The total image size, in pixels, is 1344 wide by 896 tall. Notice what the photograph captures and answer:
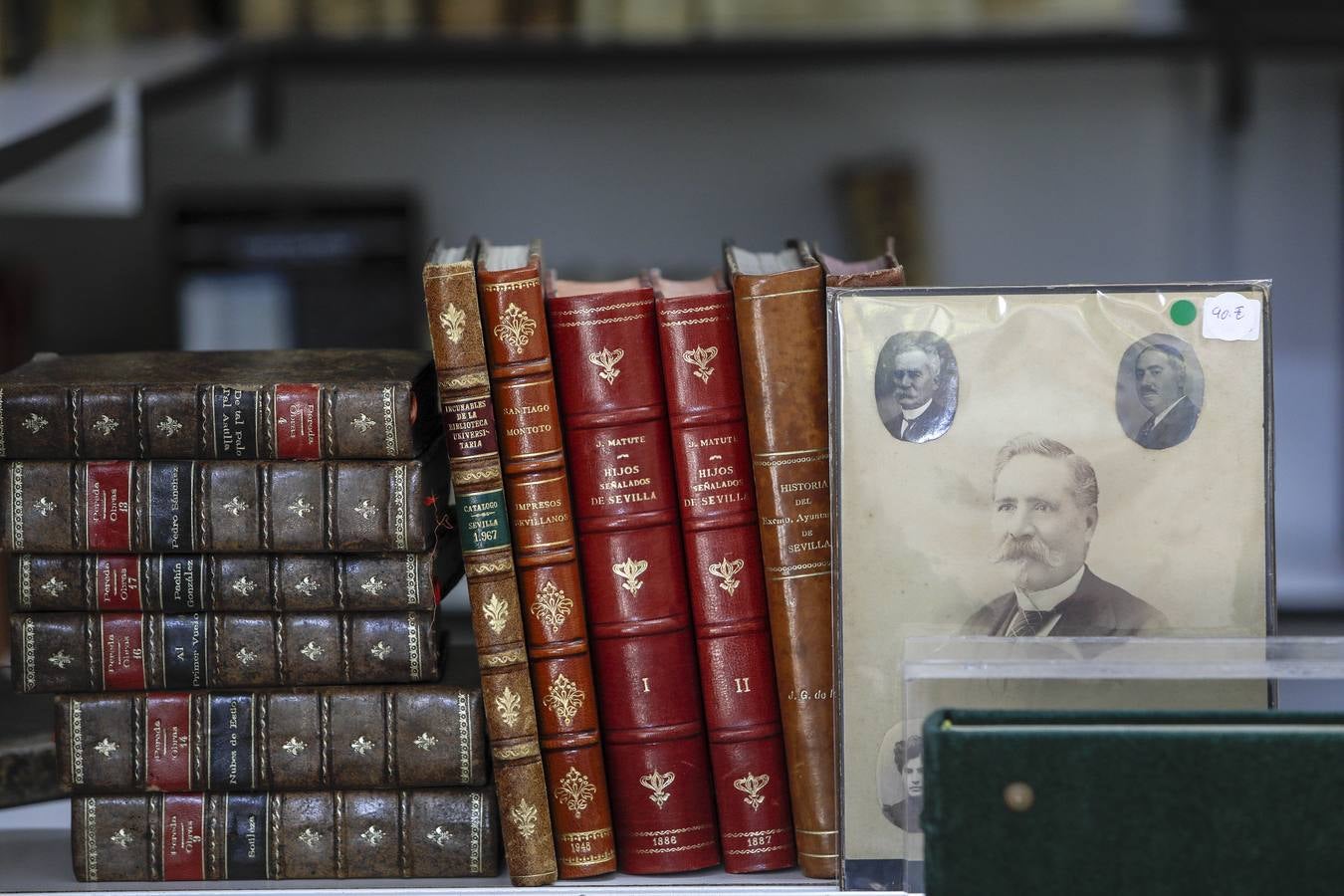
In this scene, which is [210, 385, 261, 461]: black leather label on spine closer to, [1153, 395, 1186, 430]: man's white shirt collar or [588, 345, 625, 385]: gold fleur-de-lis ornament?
[588, 345, 625, 385]: gold fleur-de-lis ornament

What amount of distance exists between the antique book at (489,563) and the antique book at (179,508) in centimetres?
3

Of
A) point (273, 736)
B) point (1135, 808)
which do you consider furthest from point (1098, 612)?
point (273, 736)

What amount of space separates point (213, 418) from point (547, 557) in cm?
19

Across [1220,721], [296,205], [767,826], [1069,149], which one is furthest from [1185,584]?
[1069,149]

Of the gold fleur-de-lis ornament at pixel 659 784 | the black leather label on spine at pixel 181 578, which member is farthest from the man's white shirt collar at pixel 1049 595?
the black leather label on spine at pixel 181 578

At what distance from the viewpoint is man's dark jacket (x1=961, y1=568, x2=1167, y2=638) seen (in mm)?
741

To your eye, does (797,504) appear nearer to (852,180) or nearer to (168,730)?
(168,730)

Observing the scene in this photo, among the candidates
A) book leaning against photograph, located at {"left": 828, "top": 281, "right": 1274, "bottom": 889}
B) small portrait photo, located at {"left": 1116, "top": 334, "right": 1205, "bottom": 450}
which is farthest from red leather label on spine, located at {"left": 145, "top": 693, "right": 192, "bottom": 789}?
small portrait photo, located at {"left": 1116, "top": 334, "right": 1205, "bottom": 450}

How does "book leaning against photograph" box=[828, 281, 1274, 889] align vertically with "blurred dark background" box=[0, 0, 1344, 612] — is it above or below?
below

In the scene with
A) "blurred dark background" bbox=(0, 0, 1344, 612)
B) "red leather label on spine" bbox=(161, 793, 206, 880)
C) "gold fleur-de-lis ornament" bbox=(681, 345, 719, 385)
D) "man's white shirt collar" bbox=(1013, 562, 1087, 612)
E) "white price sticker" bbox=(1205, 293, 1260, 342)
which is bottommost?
"red leather label on spine" bbox=(161, 793, 206, 880)

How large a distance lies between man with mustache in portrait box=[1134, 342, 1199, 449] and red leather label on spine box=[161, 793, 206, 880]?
0.54m

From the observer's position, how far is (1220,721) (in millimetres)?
651

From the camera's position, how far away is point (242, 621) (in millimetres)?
789

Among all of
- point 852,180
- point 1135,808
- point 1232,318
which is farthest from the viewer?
point 852,180
